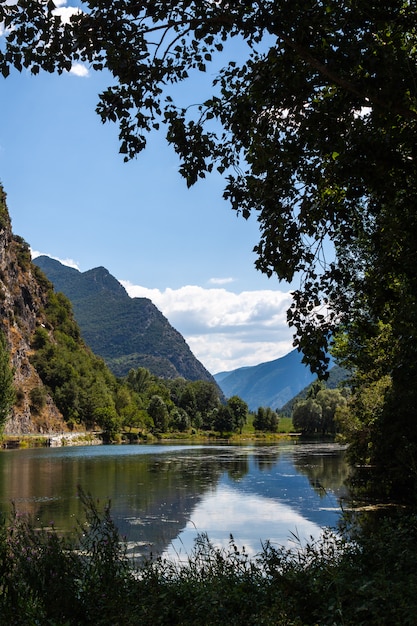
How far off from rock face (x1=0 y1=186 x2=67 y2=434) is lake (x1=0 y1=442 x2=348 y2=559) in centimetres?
6808

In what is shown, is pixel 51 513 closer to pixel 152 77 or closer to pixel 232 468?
pixel 152 77

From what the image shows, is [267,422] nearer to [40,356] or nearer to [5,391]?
[40,356]

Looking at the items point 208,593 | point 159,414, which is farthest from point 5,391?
point 159,414

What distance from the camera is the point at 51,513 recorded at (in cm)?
2181

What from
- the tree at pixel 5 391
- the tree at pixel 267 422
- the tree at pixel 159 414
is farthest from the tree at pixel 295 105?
the tree at pixel 267 422

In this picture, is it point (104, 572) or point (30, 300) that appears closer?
point (104, 572)

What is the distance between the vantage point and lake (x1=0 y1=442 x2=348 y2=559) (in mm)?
18125

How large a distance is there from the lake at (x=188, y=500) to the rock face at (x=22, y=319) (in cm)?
6808

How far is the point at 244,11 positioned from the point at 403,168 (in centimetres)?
265

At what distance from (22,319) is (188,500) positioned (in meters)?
121

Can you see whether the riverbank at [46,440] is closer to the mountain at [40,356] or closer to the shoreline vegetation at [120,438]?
the shoreline vegetation at [120,438]

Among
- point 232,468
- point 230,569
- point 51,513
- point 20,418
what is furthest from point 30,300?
point 230,569

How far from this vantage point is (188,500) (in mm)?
26328

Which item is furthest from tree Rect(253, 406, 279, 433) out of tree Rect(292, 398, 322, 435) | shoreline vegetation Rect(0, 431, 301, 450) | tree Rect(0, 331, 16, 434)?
tree Rect(0, 331, 16, 434)
